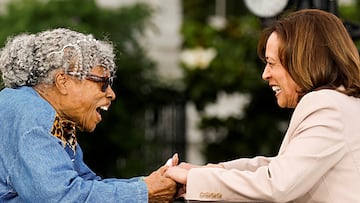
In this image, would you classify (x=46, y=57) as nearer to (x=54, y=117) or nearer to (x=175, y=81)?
(x=54, y=117)

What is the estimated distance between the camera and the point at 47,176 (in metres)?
3.40

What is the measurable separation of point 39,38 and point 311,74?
107 cm

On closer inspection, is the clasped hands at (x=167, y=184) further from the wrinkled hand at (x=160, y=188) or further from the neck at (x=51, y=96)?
the neck at (x=51, y=96)

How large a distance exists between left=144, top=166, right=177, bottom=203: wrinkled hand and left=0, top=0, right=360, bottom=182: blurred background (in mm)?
5346

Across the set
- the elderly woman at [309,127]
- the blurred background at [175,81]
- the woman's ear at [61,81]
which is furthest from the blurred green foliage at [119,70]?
the elderly woman at [309,127]

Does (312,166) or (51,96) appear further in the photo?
(51,96)

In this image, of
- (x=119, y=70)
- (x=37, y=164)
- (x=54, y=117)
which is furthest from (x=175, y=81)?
(x=37, y=164)

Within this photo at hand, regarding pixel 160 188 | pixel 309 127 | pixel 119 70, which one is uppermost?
pixel 309 127

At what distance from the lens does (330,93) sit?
141 inches

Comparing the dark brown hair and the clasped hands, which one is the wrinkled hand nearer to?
the clasped hands

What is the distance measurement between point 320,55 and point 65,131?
1040 mm

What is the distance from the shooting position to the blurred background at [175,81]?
9906 mm

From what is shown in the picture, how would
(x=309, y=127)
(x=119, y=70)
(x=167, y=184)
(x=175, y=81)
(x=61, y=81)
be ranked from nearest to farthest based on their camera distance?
1. (x=309, y=127)
2. (x=61, y=81)
3. (x=167, y=184)
4. (x=119, y=70)
5. (x=175, y=81)

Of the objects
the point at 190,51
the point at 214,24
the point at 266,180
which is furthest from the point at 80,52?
the point at 214,24
